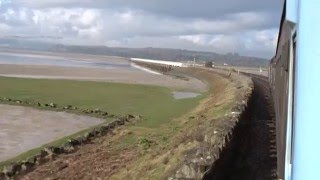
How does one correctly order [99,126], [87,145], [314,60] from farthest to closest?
1. [99,126]
2. [87,145]
3. [314,60]

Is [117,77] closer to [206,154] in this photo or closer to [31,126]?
[31,126]

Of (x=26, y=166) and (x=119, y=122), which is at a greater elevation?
(x=26, y=166)

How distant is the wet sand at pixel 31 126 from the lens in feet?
56.8

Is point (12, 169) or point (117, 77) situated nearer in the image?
point (12, 169)

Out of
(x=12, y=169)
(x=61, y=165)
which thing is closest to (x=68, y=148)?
(x=61, y=165)

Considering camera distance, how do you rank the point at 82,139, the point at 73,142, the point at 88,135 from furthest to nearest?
Result: 1. the point at 88,135
2. the point at 82,139
3. the point at 73,142

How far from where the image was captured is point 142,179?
11.4m

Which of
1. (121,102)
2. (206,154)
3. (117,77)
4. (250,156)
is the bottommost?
(117,77)

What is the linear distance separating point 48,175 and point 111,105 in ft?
57.2

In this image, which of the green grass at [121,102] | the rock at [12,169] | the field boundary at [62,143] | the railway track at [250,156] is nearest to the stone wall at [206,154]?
the railway track at [250,156]

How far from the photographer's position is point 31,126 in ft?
71.8

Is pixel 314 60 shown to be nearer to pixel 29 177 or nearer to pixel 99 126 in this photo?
pixel 29 177

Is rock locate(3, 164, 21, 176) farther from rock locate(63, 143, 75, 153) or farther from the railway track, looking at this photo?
the railway track

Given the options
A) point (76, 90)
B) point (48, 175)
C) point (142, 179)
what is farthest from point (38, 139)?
point (76, 90)
